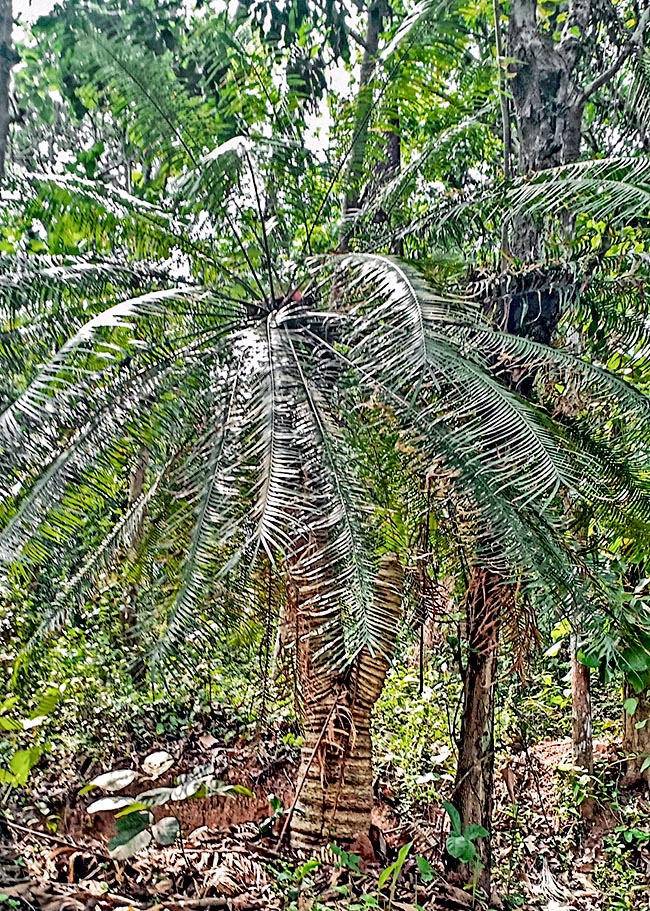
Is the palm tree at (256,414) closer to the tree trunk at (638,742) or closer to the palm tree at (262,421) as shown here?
the palm tree at (262,421)

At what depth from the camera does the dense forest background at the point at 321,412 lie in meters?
1.94

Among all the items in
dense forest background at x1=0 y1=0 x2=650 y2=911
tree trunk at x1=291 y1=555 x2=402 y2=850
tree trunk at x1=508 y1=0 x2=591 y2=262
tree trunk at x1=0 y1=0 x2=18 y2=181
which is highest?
tree trunk at x1=0 y1=0 x2=18 y2=181

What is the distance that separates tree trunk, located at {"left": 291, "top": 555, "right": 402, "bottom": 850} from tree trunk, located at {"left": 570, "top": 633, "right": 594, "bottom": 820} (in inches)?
64.4

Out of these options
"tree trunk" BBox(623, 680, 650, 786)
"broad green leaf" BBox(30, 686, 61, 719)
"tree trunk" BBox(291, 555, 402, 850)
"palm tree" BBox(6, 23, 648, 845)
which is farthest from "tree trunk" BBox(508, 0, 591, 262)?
"tree trunk" BBox(623, 680, 650, 786)

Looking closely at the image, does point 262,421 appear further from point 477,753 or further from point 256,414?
point 477,753

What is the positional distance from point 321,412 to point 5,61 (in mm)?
2154

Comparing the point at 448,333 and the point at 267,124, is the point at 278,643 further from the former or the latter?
the point at 267,124

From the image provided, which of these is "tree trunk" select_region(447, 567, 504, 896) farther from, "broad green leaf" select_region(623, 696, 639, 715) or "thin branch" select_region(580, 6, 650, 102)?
"thin branch" select_region(580, 6, 650, 102)

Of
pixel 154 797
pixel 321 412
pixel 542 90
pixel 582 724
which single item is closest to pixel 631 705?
pixel 582 724

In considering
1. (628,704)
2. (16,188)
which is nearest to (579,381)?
(16,188)

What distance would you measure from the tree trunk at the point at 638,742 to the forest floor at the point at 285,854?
0.11 m

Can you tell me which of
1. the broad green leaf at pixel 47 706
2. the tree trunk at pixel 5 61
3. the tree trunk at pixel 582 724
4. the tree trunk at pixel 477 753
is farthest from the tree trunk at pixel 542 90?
the broad green leaf at pixel 47 706

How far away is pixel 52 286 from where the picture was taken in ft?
7.80

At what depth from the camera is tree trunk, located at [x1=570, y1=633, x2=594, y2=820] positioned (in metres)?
4.10
